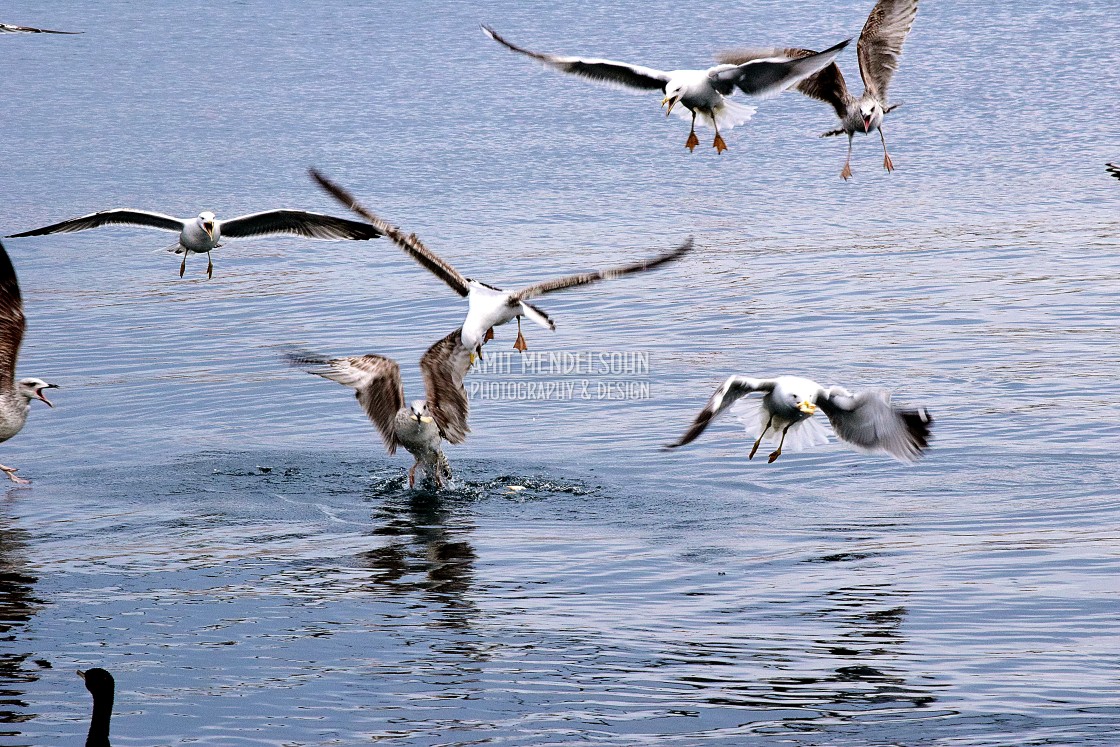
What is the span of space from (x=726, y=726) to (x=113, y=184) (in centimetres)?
2063

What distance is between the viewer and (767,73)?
12.3 metres

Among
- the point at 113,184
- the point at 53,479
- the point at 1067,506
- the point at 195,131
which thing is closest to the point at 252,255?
the point at 113,184

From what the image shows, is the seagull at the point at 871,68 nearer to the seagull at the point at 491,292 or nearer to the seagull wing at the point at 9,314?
the seagull at the point at 491,292

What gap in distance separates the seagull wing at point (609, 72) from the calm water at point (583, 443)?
3.09 metres

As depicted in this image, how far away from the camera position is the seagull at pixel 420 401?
1212cm

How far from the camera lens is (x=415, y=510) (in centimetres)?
1209

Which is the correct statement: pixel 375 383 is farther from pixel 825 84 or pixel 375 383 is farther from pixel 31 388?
pixel 825 84

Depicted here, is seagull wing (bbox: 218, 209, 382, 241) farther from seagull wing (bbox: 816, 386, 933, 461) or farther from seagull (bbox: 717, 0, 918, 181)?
seagull wing (bbox: 816, 386, 933, 461)

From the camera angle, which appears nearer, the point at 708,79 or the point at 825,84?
the point at 708,79

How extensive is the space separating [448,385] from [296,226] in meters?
3.28

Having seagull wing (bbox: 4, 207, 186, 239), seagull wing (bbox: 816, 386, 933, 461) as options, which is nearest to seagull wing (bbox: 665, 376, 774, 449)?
seagull wing (bbox: 816, 386, 933, 461)

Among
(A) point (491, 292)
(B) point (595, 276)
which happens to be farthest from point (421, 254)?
(B) point (595, 276)

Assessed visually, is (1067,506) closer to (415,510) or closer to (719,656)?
(719,656)

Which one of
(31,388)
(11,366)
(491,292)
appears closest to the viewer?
(491,292)
